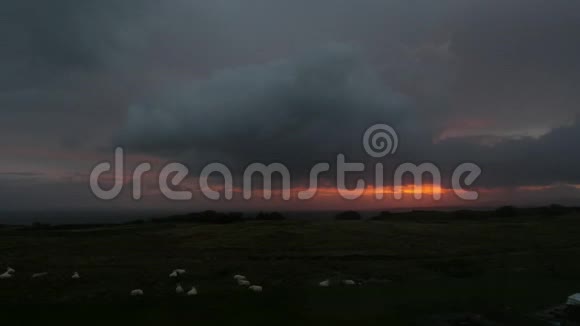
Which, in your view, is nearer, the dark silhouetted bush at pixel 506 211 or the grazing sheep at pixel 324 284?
the grazing sheep at pixel 324 284

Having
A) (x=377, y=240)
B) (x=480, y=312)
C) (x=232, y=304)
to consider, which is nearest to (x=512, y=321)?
(x=480, y=312)

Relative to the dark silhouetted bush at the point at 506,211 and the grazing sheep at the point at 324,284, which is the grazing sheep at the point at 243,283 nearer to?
the grazing sheep at the point at 324,284

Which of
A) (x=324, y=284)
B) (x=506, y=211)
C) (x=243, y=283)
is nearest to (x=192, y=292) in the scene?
(x=243, y=283)

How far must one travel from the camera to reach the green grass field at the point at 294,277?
21609 millimetres

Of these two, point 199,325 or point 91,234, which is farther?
point 91,234

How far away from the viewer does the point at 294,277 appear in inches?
1175

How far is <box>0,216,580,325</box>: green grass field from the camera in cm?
2161

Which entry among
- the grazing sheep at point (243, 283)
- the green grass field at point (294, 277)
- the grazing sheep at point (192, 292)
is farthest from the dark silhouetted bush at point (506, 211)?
the grazing sheep at point (192, 292)

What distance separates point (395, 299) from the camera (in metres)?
24.2

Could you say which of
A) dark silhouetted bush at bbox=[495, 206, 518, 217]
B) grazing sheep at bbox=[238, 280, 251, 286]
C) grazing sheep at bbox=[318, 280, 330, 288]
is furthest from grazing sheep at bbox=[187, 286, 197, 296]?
dark silhouetted bush at bbox=[495, 206, 518, 217]

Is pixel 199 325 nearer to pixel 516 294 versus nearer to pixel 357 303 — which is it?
pixel 357 303

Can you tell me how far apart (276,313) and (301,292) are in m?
4.69

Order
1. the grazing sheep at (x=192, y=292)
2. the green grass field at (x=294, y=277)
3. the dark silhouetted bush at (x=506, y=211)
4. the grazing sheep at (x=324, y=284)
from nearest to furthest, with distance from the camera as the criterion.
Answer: the green grass field at (x=294, y=277)
the grazing sheep at (x=192, y=292)
the grazing sheep at (x=324, y=284)
the dark silhouetted bush at (x=506, y=211)

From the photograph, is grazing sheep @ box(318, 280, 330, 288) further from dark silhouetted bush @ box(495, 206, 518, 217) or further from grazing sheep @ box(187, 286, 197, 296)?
dark silhouetted bush @ box(495, 206, 518, 217)
